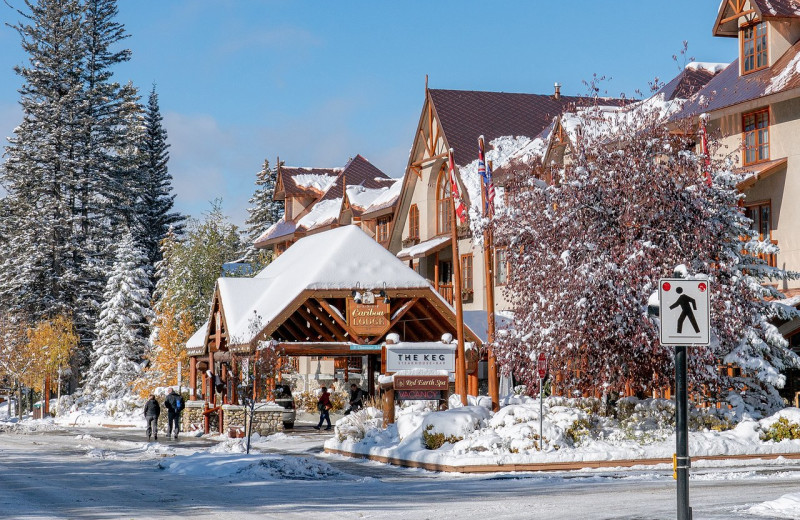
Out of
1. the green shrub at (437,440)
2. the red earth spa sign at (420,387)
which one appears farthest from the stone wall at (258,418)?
the green shrub at (437,440)

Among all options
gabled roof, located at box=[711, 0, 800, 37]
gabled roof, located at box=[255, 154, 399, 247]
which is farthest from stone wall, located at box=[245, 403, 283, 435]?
gabled roof, located at box=[255, 154, 399, 247]

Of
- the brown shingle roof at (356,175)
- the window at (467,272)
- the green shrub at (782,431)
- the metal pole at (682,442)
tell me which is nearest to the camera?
the metal pole at (682,442)

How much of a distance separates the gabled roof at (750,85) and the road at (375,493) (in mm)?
13340

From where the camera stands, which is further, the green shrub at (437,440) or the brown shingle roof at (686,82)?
the brown shingle roof at (686,82)

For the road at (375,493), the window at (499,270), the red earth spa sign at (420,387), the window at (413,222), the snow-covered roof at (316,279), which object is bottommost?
the road at (375,493)

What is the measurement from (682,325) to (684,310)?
146 millimetres

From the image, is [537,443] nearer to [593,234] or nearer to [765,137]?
[593,234]

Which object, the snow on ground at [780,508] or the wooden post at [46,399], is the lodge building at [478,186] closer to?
the wooden post at [46,399]

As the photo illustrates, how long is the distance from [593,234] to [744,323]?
4.24 metres

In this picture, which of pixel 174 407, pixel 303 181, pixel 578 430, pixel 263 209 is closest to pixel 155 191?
pixel 263 209

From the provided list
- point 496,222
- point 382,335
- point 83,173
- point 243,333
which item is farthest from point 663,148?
point 83,173

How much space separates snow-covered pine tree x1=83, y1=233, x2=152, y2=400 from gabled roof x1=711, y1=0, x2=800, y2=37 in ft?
119

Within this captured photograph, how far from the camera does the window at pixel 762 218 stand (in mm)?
32197

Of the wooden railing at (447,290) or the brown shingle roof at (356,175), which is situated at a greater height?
the brown shingle roof at (356,175)
